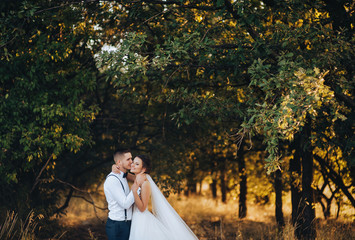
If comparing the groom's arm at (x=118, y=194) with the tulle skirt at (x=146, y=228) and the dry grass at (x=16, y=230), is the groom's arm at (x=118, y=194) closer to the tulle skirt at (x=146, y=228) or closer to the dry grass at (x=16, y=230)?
the tulle skirt at (x=146, y=228)

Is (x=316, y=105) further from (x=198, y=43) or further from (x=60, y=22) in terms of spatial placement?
(x=60, y=22)

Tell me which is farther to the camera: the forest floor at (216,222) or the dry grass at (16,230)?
the forest floor at (216,222)

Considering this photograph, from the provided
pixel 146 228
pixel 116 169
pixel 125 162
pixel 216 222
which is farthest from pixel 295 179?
pixel 116 169

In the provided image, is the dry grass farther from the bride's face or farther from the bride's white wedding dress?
the bride's face

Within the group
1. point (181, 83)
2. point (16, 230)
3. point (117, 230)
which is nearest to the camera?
point (117, 230)

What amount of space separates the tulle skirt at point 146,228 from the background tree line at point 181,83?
1906 mm

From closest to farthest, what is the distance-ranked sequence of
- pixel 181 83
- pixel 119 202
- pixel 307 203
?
pixel 119 202, pixel 307 203, pixel 181 83

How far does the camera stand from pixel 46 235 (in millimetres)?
10336

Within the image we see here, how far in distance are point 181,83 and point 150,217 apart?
16.4ft

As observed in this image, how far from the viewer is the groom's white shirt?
198 inches

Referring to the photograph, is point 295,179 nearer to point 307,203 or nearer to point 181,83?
point 307,203

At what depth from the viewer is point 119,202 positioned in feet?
16.4

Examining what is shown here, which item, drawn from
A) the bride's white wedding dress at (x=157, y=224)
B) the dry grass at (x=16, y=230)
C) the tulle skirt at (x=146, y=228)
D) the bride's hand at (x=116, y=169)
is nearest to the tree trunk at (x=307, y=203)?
the bride's white wedding dress at (x=157, y=224)

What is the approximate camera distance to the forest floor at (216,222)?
9828 millimetres
